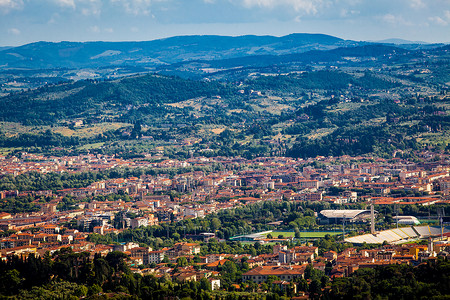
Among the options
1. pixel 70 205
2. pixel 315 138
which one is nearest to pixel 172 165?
pixel 315 138

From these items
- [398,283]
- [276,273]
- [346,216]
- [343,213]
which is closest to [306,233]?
[346,216]

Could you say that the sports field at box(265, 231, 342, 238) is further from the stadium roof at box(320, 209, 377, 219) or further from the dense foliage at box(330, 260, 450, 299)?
the dense foliage at box(330, 260, 450, 299)

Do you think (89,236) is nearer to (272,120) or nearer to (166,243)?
(166,243)

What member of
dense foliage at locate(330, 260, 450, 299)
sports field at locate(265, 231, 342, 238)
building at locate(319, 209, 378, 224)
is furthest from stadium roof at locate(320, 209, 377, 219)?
dense foliage at locate(330, 260, 450, 299)

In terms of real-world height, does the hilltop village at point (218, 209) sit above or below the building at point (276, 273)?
below

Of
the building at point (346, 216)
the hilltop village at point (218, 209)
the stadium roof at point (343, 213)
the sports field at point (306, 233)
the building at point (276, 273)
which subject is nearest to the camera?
the building at point (276, 273)

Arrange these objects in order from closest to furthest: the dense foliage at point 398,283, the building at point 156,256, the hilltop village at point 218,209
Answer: the dense foliage at point 398,283 < the hilltop village at point 218,209 < the building at point 156,256

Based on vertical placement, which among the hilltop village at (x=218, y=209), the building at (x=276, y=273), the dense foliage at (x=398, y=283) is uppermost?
the dense foliage at (x=398, y=283)

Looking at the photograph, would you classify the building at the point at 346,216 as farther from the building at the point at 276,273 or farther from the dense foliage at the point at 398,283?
the dense foliage at the point at 398,283

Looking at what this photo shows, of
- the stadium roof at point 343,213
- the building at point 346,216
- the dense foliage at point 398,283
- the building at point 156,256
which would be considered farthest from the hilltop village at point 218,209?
the dense foliage at point 398,283

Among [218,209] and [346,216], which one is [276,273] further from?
[218,209]
